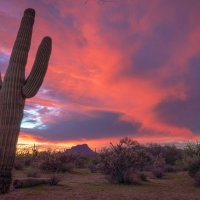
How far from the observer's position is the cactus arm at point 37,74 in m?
10.7

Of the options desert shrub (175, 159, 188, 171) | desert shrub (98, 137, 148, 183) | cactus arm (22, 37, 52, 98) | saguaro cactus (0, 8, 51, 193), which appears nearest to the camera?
saguaro cactus (0, 8, 51, 193)

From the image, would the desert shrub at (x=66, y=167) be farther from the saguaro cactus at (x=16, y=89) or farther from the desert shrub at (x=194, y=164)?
the saguaro cactus at (x=16, y=89)

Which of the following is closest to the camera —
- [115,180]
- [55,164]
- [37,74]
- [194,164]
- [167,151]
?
[37,74]

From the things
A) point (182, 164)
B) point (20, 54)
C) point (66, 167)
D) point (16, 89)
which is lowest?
point (66, 167)

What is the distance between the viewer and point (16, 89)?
10.6m

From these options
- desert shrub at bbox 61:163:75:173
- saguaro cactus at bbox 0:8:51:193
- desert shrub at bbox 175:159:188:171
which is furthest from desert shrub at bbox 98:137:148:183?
saguaro cactus at bbox 0:8:51:193

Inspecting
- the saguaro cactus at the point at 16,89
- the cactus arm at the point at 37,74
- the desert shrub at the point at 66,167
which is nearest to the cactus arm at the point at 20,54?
the saguaro cactus at the point at 16,89

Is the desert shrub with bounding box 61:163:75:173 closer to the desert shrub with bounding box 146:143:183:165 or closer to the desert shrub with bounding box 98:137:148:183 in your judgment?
the desert shrub with bounding box 98:137:148:183

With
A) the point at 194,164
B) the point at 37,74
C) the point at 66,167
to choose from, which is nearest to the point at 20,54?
the point at 37,74

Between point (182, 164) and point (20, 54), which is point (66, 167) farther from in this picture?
point (20, 54)

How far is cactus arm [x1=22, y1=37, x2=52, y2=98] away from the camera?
35.0 ft

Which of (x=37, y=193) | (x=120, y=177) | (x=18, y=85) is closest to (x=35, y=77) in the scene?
(x=18, y=85)

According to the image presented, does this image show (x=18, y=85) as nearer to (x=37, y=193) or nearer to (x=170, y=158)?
(x=37, y=193)

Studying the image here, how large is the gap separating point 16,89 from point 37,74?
1.02 m
